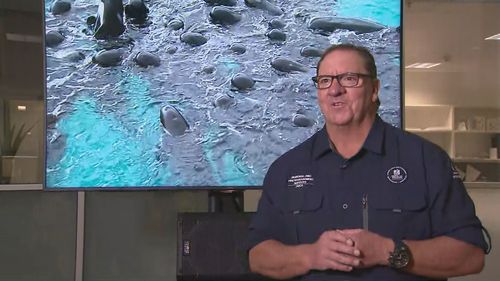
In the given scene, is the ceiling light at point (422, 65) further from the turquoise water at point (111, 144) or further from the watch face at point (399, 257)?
the watch face at point (399, 257)

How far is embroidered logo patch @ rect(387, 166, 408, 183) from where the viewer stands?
157cm

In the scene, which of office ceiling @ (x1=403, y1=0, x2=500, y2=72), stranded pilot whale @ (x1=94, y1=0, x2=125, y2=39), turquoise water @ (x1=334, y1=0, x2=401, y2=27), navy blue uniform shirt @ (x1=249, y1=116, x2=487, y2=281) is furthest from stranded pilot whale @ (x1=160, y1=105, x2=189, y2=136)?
office ceiling @ (x1=403, y1=0, x2=500, y2=72)

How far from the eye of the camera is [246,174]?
8.50ft

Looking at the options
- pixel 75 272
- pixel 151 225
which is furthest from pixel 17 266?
pixel 151 225

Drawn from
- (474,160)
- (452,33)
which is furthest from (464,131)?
(452,33)

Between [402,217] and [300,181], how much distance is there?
0.99ft

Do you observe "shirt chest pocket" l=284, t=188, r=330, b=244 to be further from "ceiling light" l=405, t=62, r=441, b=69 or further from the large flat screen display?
"ceiling light" l=405, t=62, r=441, b=69

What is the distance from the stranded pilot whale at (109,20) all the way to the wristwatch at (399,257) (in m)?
1.65

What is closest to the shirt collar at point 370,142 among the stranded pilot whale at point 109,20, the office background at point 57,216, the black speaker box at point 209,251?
the black speaker box at point 209,251

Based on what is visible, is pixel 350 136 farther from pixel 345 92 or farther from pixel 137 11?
pixel 137 11

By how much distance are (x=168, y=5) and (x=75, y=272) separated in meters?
1.83

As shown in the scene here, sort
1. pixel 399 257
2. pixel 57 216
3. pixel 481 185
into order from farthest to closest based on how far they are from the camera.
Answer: pixel 481 185, pixel 57 216, pixel 399 257

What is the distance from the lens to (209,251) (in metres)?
2.42

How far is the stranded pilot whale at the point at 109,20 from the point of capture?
2.56 m
